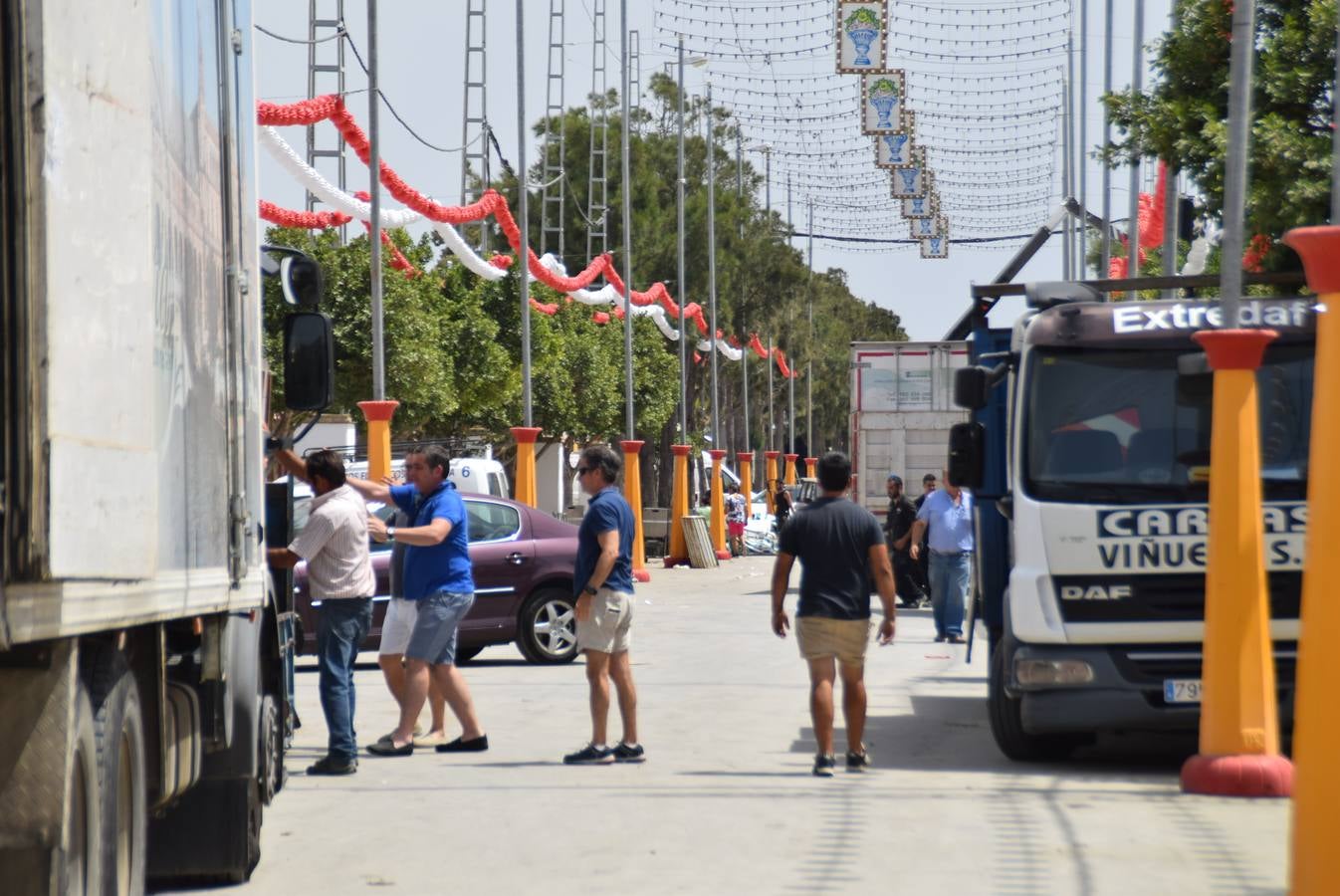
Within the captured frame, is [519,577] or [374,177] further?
[374,177]

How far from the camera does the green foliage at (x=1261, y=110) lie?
18688mm

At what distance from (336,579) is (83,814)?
21.2ft

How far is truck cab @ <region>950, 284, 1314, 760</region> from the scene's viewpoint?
38.1 ft

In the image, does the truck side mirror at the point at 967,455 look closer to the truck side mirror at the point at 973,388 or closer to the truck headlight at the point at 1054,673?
the truck side mirror at the point at 973,388

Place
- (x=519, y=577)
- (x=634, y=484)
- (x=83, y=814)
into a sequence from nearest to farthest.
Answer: (x=83, y=814) → (x=519, y=577) → (x=634, y=484)

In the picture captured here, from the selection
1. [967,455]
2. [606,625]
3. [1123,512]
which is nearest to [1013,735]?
[1123,512]

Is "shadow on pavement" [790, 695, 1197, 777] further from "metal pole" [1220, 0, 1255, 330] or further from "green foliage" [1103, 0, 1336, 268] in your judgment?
"green foliage" [1103, 0, 1336, 268]

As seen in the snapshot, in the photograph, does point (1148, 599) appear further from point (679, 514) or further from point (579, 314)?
point (579, 314)

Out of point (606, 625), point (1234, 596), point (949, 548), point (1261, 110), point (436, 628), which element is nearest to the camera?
point (1234, 596)

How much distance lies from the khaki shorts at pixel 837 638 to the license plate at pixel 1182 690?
5.46ft

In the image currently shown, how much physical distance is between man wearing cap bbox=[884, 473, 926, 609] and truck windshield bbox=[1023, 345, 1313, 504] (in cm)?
1316

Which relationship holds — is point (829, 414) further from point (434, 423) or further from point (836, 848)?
point (836, 848)

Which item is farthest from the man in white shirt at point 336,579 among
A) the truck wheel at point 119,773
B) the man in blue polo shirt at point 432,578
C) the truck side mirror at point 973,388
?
the truck wheel at point 119,773

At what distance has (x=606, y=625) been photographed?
11836 mm
